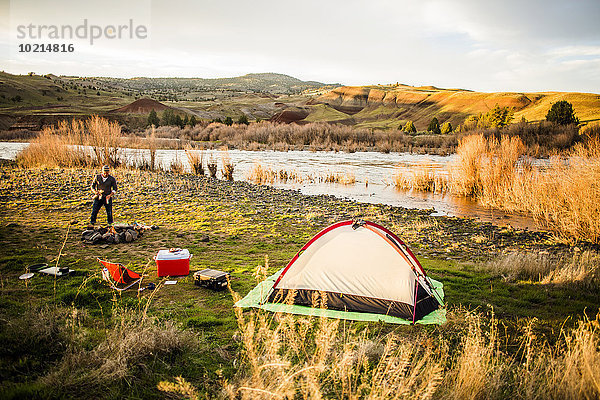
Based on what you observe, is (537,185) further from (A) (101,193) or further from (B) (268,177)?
(A) (101,193)

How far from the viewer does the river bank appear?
4.09 metres

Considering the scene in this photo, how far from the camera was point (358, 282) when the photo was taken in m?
6.60

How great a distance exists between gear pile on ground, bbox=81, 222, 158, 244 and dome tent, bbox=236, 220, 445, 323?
15.5ft

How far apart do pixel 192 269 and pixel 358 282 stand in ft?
12.1

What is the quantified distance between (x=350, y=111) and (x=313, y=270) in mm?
150679

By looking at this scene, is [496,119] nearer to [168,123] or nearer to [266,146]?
[266,146]

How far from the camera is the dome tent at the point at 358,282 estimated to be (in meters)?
6.30

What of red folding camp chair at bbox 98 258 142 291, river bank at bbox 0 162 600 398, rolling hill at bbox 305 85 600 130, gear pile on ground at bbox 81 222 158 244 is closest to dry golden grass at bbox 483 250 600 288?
river bank at bbox 0 162 600 398

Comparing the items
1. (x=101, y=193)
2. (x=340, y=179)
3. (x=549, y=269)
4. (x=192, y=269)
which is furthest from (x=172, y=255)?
(x=340, y=179)

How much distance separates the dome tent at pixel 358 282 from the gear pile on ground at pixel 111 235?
4738 mm

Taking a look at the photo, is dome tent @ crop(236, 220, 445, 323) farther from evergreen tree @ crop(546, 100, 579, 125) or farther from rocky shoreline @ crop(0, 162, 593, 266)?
evergreen tree @ crop(546, 100, 579, 125)

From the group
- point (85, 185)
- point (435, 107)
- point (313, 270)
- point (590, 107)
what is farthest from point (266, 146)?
point (435, 107)

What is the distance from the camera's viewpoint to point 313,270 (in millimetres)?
6828

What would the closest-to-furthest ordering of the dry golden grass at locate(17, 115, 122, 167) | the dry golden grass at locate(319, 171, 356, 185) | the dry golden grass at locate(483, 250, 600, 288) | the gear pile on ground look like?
the dry golden grass at locate(483, 250, 600, 288)
the gear pile on ground
the dry golden grass at locate(319, 171, 356, 185)
the dry golden grass at locate(17, 115, 122, 167)
